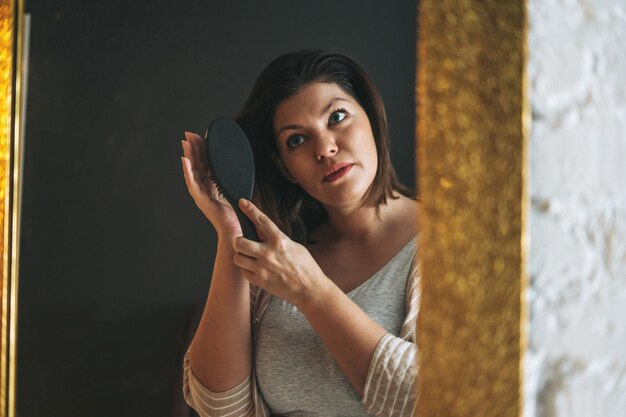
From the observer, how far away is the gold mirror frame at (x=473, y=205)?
272 millimetres

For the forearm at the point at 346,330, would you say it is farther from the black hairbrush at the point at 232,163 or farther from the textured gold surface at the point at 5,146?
the textured gold surface at the point at 5,146

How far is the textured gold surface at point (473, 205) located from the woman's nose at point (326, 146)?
0.23ft

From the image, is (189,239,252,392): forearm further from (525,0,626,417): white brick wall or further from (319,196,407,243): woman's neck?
(525,0,626,417): white brick wall

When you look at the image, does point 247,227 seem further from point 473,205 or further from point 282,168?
point 473,205

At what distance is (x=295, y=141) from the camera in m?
0.36

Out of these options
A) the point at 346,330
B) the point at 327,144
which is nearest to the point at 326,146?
the point at 327,144

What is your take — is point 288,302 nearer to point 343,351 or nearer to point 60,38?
point 343,351

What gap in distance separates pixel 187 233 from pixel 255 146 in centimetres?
7

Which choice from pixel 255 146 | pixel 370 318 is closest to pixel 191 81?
pixel 255 146

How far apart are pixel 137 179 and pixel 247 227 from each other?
0.07 meters

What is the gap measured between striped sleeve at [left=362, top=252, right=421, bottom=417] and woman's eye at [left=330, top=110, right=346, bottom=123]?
90mm

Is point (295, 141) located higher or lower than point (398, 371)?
higher

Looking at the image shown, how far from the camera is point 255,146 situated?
0.37m

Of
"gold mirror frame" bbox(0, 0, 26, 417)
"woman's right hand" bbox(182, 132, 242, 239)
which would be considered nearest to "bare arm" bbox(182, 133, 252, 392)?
"woman's right hand" bbox(182, 132, 242, 239)
